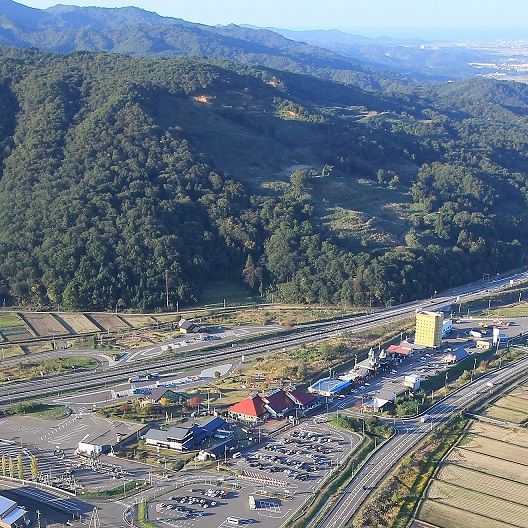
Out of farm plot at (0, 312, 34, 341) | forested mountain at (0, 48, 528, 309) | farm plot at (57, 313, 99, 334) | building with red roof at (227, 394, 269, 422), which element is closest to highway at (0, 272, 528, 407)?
forested mountain at (0, 48, 528, 309)

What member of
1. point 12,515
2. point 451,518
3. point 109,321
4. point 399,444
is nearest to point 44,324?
point 109,321

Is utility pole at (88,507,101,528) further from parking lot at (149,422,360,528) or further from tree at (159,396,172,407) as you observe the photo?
tree at (159,396,172,407)

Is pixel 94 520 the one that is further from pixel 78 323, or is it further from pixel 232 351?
pixel 78 323

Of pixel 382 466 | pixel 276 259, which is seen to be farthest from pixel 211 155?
pixel 382 466

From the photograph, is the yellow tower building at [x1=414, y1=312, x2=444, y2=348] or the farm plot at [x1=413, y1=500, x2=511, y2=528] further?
the yellow tower building at [x1=414, y1=312, x2=444, y2=348]

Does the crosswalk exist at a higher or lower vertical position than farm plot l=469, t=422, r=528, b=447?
lower

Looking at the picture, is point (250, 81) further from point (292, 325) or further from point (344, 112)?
point (292, 325)
